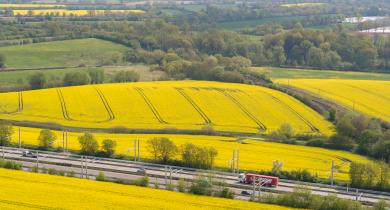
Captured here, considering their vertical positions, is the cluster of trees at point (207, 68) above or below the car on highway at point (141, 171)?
above

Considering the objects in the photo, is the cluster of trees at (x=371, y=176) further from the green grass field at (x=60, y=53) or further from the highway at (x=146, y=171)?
the green grass field at (x=60, y=53)

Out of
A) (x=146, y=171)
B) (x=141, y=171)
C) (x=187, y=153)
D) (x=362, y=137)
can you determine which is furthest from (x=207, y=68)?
(x=141, y=171)

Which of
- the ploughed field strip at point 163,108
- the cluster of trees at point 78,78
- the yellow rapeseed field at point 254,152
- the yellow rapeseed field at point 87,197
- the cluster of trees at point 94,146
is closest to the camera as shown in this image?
the yellow rapeseed field at point 87,197

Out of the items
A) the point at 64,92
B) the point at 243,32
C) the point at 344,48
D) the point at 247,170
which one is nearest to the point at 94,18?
the point at 243,32

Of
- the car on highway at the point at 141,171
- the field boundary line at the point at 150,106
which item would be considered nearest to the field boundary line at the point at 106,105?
the field boundary line at the point at 150,106

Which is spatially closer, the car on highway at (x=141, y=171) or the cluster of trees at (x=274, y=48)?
the car on highway at (x=141, y=171)
